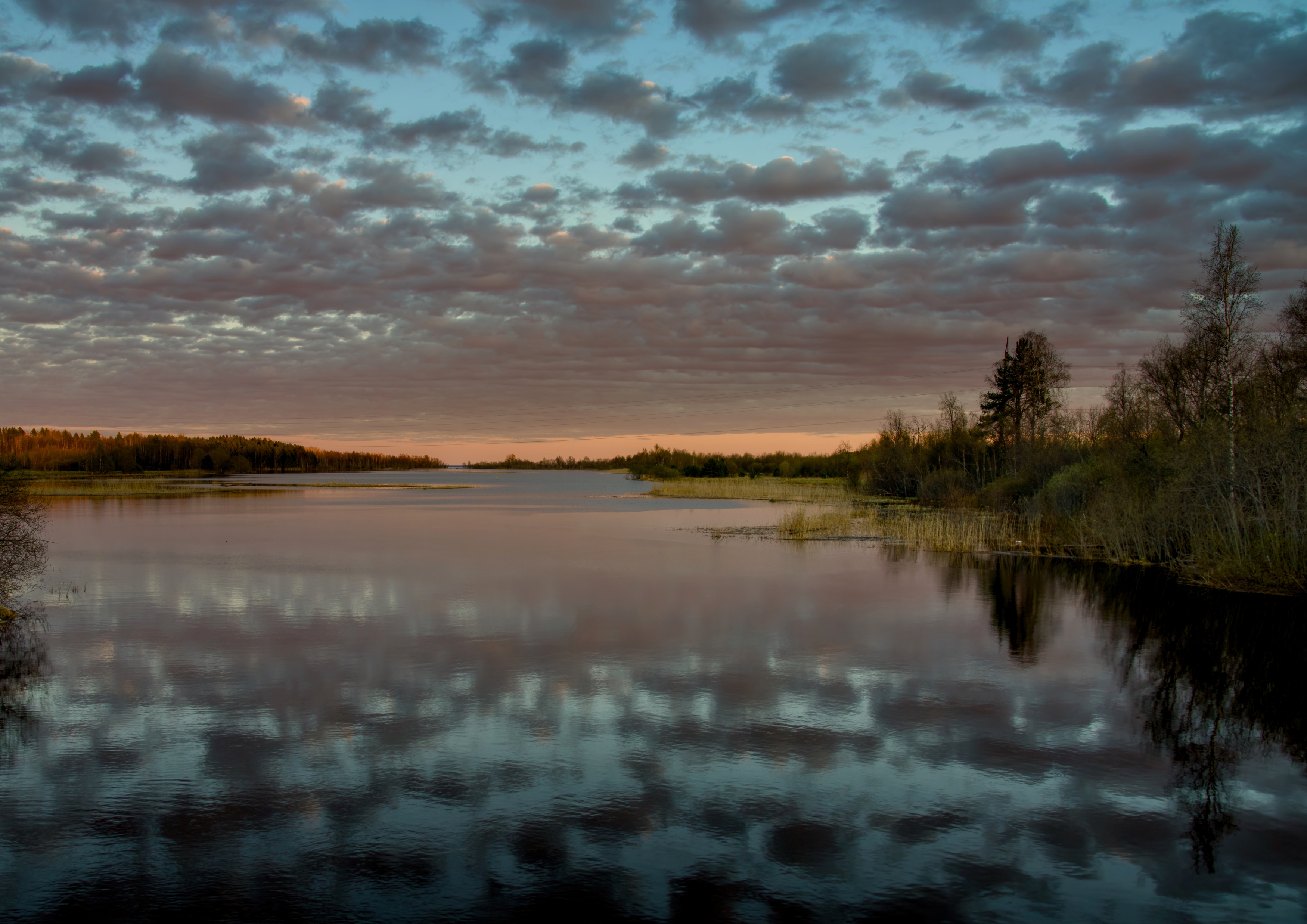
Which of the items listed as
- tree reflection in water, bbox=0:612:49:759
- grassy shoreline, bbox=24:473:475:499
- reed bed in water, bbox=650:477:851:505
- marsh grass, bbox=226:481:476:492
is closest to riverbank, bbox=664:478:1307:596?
reed bed in water, bbox=650:477:851:505

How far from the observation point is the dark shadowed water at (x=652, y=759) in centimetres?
596

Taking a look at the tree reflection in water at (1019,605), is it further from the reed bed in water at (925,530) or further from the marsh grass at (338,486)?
the marsh grass at (338,486)

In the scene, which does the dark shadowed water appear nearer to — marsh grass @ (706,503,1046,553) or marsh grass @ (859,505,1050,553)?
marsh grass @ (859,505,1050,553)

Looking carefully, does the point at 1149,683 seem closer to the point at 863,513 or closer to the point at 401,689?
the point at 401,689

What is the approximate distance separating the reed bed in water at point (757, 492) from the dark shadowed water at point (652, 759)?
41127 mm

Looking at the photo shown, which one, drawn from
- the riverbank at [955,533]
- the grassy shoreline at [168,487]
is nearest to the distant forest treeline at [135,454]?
the grassy shoreline at [168,487]

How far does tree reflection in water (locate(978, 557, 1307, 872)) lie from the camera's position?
28.2 feet

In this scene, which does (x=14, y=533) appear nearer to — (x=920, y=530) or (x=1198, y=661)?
(x=1198, y=661)

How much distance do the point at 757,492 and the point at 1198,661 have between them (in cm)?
5447

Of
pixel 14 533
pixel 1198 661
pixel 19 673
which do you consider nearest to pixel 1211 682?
pixel 1198 661

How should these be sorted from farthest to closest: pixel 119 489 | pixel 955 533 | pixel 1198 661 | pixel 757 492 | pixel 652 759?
pixel 119 489 < pixel 757 492 < pixel 955 533 < pixel 1198 661 < pixel 652 759

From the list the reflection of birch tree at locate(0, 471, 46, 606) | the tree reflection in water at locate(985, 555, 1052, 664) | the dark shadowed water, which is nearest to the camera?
the dark shadowed water

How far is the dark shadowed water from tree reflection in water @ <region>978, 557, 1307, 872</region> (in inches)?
2.9

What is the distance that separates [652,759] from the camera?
27.8ft
